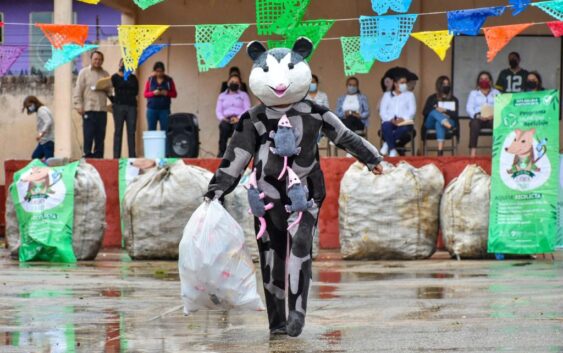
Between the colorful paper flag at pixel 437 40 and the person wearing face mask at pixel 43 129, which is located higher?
the colorful paper flag at pixel 437 40

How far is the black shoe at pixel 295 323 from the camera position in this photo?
7457 millimetres

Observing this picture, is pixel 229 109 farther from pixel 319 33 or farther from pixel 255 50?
pixel 255 50

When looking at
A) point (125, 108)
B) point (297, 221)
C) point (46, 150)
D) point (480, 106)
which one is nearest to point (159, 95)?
point (125, 108)

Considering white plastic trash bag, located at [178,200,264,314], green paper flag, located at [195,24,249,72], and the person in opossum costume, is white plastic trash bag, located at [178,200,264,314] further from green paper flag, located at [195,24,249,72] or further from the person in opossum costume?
green paper flag, located at [195,24,249,72]

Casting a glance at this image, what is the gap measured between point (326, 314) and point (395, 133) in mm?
9074

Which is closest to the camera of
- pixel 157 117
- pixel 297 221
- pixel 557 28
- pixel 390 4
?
pixel 297 221

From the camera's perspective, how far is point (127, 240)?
1452cm

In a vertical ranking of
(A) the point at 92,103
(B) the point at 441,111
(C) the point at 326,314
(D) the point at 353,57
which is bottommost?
(C) the point at 326,314

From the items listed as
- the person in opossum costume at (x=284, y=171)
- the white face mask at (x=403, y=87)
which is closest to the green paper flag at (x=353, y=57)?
the white face mask at (x=403, y=87)

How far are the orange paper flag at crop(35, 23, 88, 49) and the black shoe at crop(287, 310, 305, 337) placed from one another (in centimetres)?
771

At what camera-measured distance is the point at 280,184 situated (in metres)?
7.64

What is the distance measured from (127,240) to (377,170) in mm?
6964

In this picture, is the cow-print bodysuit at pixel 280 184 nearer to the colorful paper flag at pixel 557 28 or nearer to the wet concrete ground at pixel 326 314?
the wet concrete ground at pixel 326 314

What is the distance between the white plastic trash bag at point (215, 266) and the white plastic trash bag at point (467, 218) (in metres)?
6.65
